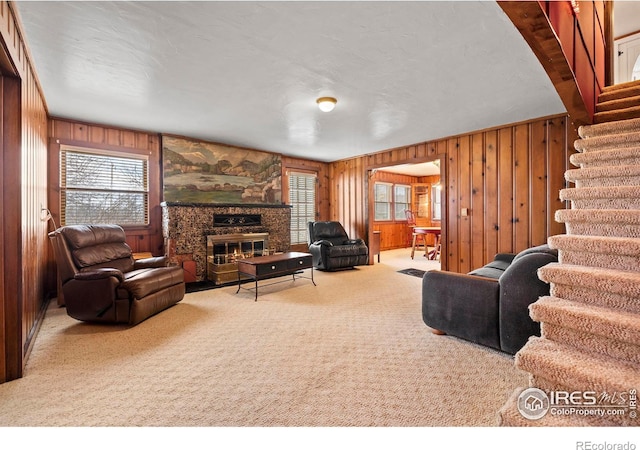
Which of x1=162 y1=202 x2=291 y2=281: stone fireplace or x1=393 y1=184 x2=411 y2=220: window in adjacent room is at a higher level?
x1=393 y1=184 x2=411 y2=220: window in adjacent room

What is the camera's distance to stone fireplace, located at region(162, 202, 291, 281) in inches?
192

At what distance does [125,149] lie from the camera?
4.73 metres

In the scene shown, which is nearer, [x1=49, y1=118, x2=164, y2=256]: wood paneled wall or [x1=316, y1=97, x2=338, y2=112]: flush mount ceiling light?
[x1=316, y1=97, x2=338, y2=112]: flush mount ceiling light

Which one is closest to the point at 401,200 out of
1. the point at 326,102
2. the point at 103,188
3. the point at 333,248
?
the point at 333,248

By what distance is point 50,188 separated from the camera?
4141 mm

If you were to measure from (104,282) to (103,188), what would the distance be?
226cm

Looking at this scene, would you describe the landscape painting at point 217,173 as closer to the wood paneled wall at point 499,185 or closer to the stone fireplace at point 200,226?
the stone fireplace at point 200,226

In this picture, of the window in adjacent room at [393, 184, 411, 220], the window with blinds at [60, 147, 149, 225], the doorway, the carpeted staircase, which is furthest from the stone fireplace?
the window in adjacent room at [393, 184, 411, 220]

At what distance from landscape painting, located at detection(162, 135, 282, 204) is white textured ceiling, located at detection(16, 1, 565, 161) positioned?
0.68 m

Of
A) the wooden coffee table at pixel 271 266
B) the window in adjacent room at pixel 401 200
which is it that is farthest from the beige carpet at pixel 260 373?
the window in adjacent room at pixel 401 200

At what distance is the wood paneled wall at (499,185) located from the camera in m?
4.25

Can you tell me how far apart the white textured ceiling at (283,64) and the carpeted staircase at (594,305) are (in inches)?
52.1

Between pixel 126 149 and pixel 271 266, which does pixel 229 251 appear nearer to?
pixel 271 266

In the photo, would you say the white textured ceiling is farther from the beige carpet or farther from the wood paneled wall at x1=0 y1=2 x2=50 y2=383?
the beige carpet
